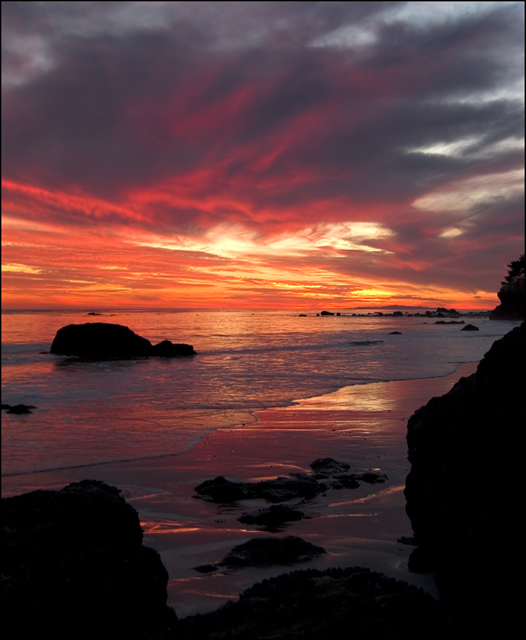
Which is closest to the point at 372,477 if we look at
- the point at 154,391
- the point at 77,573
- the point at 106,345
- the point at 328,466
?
the point at 328,466

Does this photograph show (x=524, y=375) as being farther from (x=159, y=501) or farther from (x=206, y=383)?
(x=206, y=383)

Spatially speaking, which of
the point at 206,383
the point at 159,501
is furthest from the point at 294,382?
the point at 159,501

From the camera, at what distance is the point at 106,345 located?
29.0 m

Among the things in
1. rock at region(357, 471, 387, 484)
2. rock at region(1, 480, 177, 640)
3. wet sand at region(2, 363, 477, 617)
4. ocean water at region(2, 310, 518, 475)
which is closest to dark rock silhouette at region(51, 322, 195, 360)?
ocean water at region(2, 310, 518, 475)

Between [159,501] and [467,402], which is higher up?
[467,402]

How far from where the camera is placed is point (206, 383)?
Result: 18453mm

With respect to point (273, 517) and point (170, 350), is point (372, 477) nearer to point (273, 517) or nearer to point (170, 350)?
point (273, 517)

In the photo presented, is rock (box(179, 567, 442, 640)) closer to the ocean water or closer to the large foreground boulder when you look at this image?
the large foreground boulder

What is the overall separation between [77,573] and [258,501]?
3.32 meters

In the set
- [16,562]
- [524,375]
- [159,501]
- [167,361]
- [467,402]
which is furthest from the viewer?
[167,361]

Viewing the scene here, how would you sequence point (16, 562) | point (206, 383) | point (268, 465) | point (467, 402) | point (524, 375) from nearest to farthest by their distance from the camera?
point (16, 562)
point (524, 375)
point (467, 402)
point (268, 465)
point (206, 383)

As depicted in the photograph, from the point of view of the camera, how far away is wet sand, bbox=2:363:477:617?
173 inches

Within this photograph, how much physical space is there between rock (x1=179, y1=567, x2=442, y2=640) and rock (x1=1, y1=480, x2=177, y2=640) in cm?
34

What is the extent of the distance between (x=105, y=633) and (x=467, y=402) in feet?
9.88
